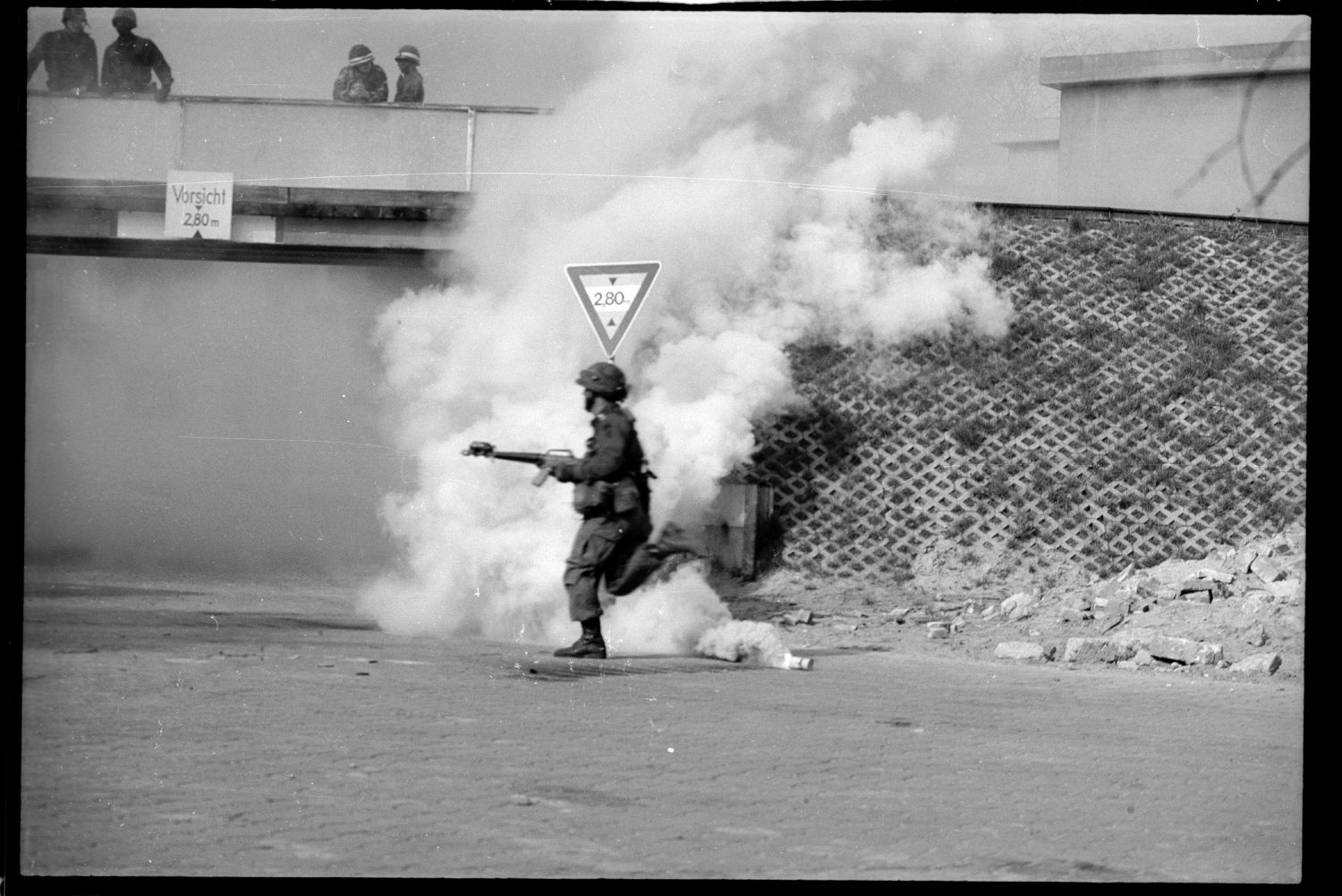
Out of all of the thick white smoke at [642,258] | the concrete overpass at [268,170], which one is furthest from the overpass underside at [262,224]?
the thick white smoke at [642,258]

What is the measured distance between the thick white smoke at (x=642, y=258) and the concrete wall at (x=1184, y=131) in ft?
2.28

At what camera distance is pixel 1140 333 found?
8414mm

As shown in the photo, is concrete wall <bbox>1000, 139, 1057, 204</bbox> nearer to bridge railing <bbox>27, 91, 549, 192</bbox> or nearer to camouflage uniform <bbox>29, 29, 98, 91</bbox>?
bridge railing <bbox>27, 91, 549, 192</bbox>

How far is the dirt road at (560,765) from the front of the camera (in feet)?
18.1

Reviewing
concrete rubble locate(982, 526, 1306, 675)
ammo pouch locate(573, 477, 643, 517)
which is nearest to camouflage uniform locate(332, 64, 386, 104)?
ammo pouch locate(573, 477, 643, 517)

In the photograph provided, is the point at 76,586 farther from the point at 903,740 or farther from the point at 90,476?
the point at 903,740

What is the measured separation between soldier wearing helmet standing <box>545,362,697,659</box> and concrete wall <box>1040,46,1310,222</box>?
2391mm

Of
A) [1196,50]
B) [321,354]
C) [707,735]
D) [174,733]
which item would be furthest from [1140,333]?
[174,733]

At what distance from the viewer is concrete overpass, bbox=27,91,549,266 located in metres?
6.14

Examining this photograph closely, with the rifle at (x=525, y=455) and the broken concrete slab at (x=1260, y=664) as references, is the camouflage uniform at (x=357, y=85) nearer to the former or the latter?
the rifle at (x=525, y=455)

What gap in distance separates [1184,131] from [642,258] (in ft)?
9.07

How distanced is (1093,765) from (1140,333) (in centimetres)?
297

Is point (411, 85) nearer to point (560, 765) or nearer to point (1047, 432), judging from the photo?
point (560, 765)

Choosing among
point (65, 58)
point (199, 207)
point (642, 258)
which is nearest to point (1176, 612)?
point (642, 258)
